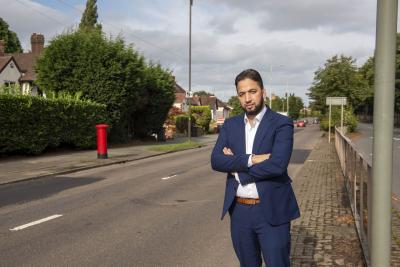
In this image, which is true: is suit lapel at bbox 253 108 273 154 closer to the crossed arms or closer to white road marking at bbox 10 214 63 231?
the crossed arms

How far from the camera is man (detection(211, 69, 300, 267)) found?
3066 millimetres

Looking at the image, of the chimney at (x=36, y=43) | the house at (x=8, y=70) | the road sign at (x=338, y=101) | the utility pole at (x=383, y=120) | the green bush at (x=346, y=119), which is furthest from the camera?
the chimney at (x=36, y=43)

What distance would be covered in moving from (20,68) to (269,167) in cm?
4778

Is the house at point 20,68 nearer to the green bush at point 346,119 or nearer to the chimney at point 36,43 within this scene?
the chimney at point 36,43

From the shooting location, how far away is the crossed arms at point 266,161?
119 inches

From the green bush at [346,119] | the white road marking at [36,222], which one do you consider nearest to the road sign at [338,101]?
the green bush at [346,119]

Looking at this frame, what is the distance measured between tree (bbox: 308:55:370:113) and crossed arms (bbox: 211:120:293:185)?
44108 mm

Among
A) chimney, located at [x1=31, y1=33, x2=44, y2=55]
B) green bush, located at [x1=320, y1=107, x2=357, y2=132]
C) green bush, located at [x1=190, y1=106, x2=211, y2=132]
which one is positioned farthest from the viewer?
chimney, located at [x1=31, y1=33, x2=44, y2=55]

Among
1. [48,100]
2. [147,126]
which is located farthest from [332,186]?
[147,126]

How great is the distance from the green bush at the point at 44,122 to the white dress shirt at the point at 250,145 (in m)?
16.6

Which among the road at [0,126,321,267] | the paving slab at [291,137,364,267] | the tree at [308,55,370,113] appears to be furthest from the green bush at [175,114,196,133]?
the paving slab at [291,137,364,267]

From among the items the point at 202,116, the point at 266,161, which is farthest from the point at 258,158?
the point at 202,116

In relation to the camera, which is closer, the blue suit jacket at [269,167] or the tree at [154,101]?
the blue suit jacket at [269,167]

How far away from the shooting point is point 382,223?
256 centimetres
